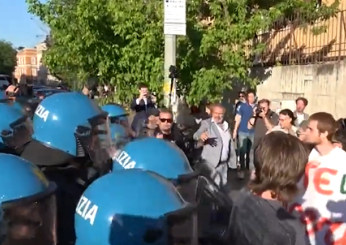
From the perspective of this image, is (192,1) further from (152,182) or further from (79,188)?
(152,182)

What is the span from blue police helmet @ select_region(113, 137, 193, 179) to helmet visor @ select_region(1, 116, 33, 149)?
1.44 metres

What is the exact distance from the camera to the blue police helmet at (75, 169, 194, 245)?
2758 millimetres

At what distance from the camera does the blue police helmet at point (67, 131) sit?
13.7 feet

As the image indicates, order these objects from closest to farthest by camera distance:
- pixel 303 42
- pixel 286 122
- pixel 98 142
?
pixel 98 142 → pixel 286 122 → pixel 303 42

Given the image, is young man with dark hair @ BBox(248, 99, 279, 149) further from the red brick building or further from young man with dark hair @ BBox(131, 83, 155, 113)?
the red brick building

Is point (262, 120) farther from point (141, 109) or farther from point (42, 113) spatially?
point (42, 113)

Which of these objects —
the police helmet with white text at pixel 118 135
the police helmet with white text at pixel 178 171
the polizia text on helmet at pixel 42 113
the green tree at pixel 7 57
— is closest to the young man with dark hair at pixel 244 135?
the police helmet with white text at pixel 118 135

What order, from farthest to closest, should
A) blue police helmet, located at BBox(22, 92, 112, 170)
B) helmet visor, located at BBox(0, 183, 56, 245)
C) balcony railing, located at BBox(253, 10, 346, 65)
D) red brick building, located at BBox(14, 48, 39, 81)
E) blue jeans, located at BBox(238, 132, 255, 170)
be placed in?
red brick building, located at BBox(14, 48, 39, 81) → balcony railing, located at BBox(253, 10, 346, 65) → blue jeans, located at BBox(238, 132, 255, 170) → blue police helmet, located at BBox(22, 92, 112, 170) → helmet visor, located at BBox(0, 183, 56, 245)

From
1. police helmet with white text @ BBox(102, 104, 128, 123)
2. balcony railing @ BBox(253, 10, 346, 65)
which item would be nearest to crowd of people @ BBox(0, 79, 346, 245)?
police helmet with white text @ BBox(102, 104, 128, 123)

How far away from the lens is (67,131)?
13.9 feet

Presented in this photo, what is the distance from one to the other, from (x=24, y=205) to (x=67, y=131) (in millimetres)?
1397

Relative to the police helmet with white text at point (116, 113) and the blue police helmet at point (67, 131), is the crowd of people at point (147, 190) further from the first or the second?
the police helmet with white text at point (116, 113)

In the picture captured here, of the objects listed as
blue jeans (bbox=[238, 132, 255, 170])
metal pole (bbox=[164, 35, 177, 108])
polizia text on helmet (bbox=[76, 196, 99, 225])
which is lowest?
blue jeans (bbox=[238, 132, 255, 170])

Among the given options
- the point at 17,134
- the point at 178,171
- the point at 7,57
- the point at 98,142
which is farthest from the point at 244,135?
the point at 7,57
